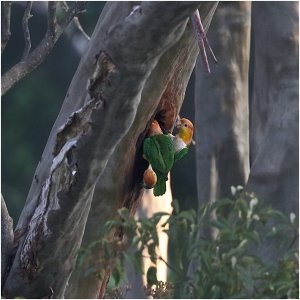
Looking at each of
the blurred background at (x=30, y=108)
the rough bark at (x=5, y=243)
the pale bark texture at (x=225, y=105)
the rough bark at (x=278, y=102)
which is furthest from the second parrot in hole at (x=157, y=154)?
the blurred background at (x=30, y=108)

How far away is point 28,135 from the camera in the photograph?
27.7ft

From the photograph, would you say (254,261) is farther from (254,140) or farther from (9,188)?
(9,188)

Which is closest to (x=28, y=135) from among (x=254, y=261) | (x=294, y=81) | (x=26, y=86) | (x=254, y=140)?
(x=26, y=86)

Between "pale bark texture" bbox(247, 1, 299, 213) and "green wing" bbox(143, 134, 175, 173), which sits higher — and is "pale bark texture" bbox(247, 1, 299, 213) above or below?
above

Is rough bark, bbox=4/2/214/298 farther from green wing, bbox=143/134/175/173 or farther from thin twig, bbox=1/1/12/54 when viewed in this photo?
thin twig, bbox=1/1/12/54

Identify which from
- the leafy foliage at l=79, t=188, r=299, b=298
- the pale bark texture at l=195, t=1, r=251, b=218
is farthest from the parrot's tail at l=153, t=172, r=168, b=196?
the pale bark texture at l=195, t=1, r=251, b=218

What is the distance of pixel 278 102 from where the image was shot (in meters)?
4.62

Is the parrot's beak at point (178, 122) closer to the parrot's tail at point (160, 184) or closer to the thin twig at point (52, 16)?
the parrot's tail at point (160, 184)

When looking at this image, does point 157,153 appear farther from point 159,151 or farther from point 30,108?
point 30,108

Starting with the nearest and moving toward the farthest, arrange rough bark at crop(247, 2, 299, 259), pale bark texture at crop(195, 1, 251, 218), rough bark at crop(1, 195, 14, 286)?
1. rough bark at crop(1, 195, 14, 286)
2. rough bark at crop(247, 2, 299, 259)
3. pale bark texture at crop(195, 1, 251, 218)

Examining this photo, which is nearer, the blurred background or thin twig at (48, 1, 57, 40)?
thin twig at (48, 1, 57, 40)

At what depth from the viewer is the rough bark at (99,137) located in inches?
71.6

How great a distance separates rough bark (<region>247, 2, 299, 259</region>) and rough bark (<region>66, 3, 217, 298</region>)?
178 centimetres

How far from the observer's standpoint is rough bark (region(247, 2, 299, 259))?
4.36 metres
